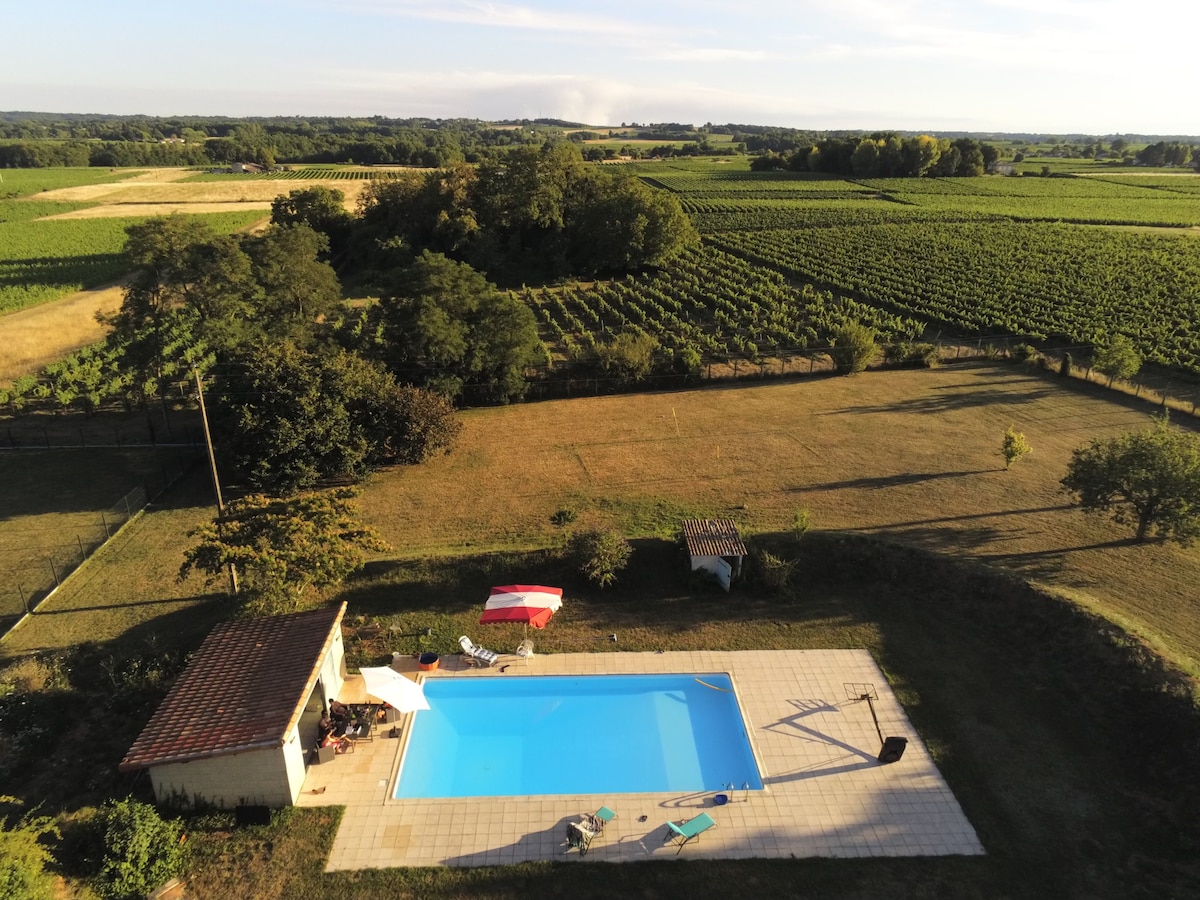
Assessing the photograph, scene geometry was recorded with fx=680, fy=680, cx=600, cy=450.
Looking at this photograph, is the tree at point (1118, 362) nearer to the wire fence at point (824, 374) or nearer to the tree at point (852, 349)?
the wire fence at point (824, 374)

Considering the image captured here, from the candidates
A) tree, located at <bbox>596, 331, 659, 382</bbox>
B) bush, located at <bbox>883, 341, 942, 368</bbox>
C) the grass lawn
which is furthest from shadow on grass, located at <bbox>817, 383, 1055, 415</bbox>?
tree, located at <bbox>596, 331, 659, 382</bbox>

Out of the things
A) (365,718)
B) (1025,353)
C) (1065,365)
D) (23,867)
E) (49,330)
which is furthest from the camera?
(49,330)

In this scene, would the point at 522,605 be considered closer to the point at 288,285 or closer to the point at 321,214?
the point at 288,285

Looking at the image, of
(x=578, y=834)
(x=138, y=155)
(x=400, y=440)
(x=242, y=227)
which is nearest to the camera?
(x=578, y=834)

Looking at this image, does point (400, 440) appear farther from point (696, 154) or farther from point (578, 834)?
point (696, 154)

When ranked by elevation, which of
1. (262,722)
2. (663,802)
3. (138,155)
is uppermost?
(138,155)

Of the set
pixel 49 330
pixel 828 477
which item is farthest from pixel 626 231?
pixel 49 330

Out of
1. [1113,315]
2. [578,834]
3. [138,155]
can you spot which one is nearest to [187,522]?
[578,834]

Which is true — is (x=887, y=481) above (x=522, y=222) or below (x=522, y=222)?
below
